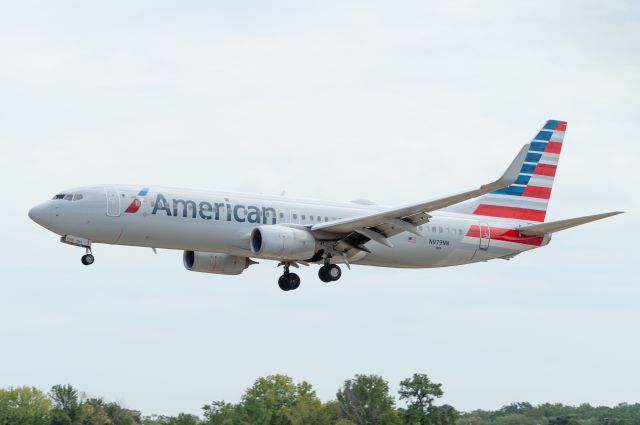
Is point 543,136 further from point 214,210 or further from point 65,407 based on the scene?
point 65,407

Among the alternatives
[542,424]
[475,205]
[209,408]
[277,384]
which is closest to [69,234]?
[475,205]

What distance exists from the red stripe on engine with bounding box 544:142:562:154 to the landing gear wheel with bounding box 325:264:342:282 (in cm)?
1507

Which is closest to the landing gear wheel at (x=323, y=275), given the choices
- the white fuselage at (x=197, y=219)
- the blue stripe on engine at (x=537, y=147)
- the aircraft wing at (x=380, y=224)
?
the white fuselage at (x=197, y=219)

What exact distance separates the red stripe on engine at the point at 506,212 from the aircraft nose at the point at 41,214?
2131cm

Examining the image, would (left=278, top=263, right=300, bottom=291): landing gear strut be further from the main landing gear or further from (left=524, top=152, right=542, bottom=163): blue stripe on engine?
(left=524, top=152, right=542, bottom=163): blue stripe on engine

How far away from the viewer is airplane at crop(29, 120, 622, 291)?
5331 cm

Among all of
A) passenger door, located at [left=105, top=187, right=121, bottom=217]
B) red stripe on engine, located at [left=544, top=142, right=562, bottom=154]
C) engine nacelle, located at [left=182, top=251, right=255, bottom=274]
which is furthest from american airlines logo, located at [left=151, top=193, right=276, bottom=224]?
red stripe on engine, located at [left=544, top=142, right=562, bottom=154]

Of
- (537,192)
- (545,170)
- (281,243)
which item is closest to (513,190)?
(537,192)

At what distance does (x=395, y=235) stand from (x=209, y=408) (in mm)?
44497

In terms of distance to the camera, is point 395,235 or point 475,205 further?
point 475,205

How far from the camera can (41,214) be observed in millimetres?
53312

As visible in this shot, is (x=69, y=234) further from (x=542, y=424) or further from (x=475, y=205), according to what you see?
(x=542, y=424)

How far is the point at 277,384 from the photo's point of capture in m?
107

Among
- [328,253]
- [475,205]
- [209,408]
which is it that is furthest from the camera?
[209,408]
